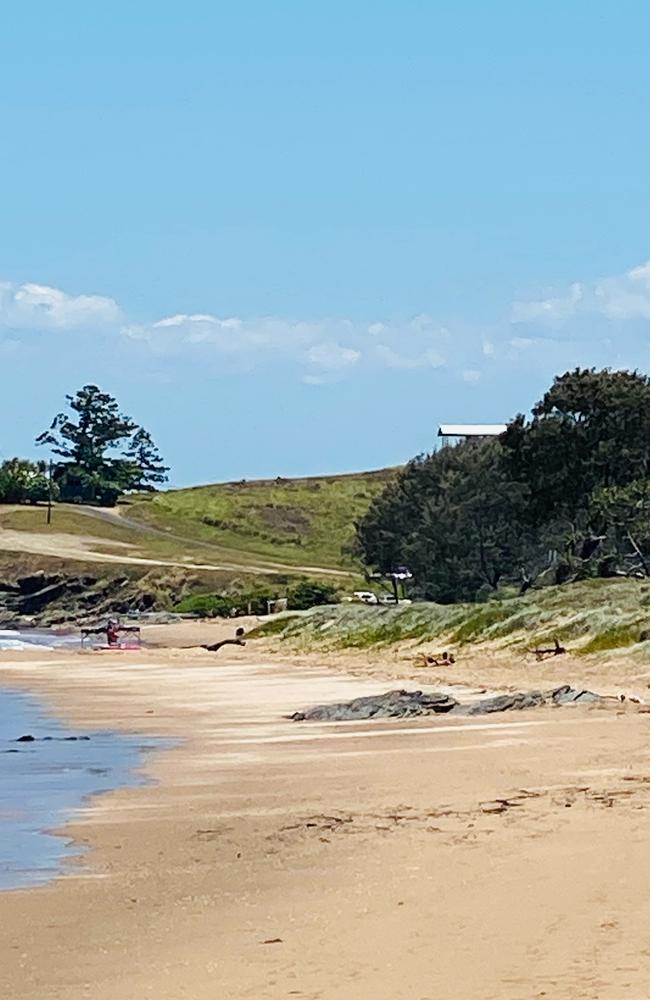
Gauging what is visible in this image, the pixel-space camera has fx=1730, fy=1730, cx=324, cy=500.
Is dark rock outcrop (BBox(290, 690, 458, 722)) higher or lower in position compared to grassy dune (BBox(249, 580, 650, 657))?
lower

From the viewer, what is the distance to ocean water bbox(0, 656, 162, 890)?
12.8 meters

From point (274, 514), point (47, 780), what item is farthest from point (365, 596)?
point (47, 780)

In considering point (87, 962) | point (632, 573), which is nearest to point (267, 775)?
point (87, 962)

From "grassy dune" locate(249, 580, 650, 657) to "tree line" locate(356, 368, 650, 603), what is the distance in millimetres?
11020

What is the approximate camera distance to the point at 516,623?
39.1m

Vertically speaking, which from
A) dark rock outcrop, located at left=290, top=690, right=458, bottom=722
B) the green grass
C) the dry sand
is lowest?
the dry sand

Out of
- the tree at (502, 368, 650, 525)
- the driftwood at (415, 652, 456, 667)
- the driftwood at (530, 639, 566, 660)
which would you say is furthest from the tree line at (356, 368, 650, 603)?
the driftwood at (530, 639, 566, 660)

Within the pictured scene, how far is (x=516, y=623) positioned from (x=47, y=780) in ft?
71.4

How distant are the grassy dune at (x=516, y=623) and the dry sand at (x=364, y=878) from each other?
12.4 metres

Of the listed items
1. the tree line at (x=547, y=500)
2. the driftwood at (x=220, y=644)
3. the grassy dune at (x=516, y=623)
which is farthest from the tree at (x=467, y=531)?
the grassy dune at (x=516, y=623)

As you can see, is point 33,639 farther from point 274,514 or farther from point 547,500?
point 274,514

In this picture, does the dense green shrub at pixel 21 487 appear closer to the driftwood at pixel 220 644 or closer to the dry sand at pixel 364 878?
the driftwood at pixel 220 644

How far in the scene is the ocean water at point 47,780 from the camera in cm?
1277

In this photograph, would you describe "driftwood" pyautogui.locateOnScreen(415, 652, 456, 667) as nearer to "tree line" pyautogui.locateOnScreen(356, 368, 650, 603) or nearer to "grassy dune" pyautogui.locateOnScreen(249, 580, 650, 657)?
"grassy dune" pyautogui.locateOnScreen(249, 580, 650, 657)
